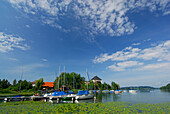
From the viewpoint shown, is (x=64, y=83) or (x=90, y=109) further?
(x=64, y=83)

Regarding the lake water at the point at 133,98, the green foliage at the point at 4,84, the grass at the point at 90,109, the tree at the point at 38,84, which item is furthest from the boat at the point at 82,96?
the green foliage at the point at 4,84

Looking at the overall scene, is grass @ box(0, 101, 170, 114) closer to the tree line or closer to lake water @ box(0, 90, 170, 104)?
lake water @ box(0, 90, 170, 104)

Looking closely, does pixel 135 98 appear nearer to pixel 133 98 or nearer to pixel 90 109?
pixel 133 98

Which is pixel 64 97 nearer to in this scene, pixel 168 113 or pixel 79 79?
pixel 168 113

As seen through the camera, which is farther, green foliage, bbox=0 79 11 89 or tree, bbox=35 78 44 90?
green foliage, bbox=0 79 11 89

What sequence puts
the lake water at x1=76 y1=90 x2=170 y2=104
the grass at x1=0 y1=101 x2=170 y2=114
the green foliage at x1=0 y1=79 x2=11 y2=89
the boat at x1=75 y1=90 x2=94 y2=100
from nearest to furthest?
the grass at x1=0 y1=101 x2=170 y2=114 → the lake water at x1=76 y1=90 x2=170 y2=104 → the boat at x1=75 y1=90 x2=94 y2=100 → the green foliage at x1=0 y1=79 x2=11 y2=89

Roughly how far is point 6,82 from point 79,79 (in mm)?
59646

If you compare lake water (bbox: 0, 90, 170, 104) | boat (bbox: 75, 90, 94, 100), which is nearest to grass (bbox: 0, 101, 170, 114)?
lake water (bbox: 0, 90, 170, 104)

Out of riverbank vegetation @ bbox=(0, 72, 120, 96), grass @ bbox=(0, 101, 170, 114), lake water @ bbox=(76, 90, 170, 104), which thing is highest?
riverbank vegetation @ bbox=(0, 72, 120, 96)

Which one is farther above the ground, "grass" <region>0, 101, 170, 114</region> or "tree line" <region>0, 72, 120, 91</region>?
"tree line" <region>0, 72, 120, 91</region>

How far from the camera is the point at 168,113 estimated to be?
14.7 meters

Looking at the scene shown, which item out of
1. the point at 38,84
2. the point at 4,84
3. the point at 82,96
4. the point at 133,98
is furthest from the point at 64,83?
the point at 4,84

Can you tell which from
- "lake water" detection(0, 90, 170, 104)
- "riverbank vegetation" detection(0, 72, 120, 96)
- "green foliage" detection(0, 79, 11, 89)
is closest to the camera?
"lake water" detection(0, 90, 170, 104)

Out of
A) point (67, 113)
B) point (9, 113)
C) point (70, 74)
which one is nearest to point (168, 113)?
point (67, 113)
